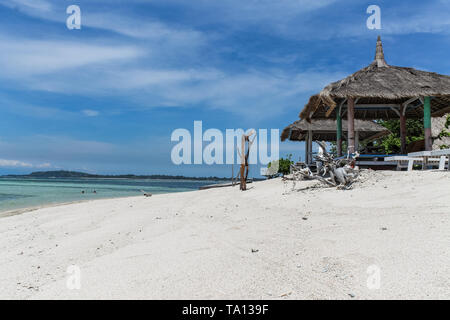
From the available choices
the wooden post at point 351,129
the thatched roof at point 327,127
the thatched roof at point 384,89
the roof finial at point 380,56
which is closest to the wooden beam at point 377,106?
the thatched roof at point 384,89

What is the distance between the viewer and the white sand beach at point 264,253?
272 cm

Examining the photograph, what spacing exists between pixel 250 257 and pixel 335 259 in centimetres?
88

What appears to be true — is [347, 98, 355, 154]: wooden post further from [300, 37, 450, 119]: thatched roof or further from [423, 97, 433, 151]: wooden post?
[423, 97, 433, 151]: wooden post

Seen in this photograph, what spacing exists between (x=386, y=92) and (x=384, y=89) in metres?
0.17

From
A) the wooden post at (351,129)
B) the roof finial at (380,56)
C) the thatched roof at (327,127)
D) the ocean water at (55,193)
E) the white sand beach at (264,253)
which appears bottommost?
the ocean water at (55,193)

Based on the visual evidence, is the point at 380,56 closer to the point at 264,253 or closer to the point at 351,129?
the point at 351,129

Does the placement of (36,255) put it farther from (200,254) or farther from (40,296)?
(200,254)

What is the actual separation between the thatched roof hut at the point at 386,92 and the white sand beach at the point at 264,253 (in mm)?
4248

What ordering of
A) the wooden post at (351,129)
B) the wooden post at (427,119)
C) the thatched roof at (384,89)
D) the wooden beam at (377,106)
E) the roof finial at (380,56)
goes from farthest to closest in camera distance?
the wooden beam at (377,106), the roof finial at (380,56), the wooden post at (427,119), the wooden post at (351,129), the thatched roof at (384,89)

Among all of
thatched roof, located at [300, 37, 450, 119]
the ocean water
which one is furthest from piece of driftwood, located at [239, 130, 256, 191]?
the ocean water

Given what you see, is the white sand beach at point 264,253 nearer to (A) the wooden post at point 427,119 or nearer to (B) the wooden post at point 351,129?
(B) the wooden post at point 351,129

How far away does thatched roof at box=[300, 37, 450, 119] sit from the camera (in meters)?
10.1

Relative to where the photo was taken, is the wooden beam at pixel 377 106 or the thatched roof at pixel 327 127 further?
the thatched roof at pixel 327 127
